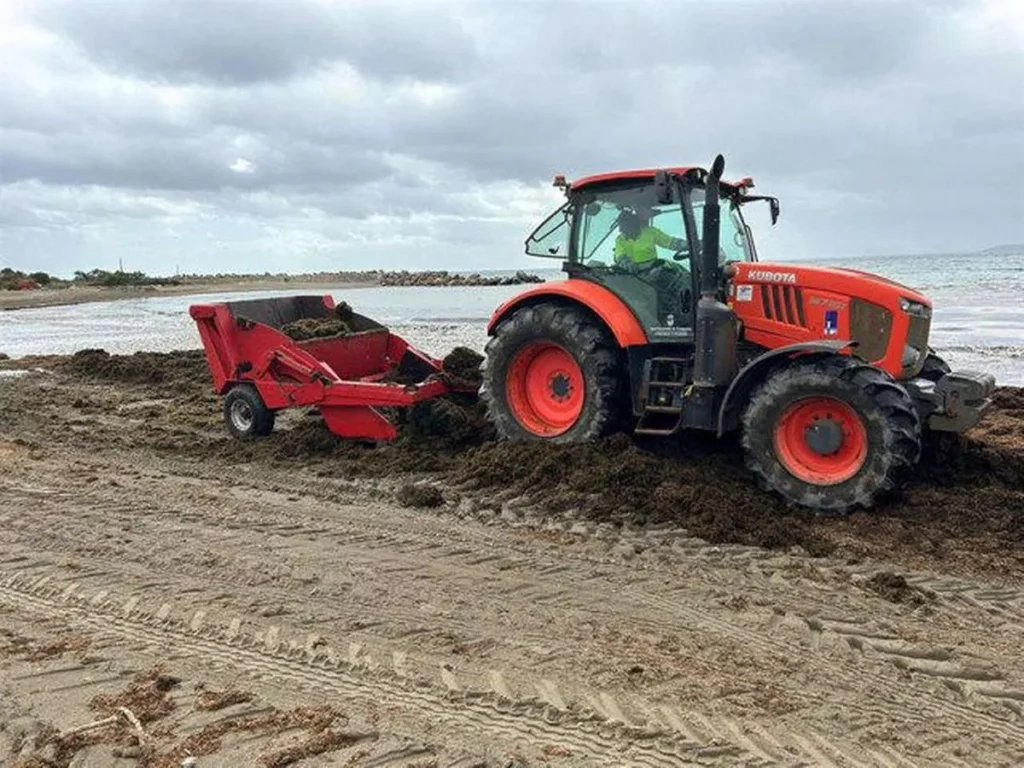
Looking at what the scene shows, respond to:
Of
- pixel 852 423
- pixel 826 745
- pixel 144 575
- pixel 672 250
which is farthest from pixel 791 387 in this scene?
pixel 144 575

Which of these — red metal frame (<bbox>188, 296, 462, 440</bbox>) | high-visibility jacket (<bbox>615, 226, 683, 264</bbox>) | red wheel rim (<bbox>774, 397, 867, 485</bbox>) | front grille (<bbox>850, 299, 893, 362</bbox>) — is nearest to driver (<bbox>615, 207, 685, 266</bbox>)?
high-visibility jacket (<bbox>615, 226, 683, 264</bbox>)

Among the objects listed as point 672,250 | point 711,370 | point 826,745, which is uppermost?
point 672,250

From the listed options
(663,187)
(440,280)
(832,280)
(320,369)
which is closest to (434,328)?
(320,369)

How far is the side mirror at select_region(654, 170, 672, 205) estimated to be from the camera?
6.34m

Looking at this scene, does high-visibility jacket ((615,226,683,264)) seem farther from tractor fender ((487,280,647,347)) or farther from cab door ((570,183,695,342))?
tractor fender ((487,280,647,347))

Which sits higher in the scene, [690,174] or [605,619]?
[690,174]

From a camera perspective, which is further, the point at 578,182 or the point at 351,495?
the point at 578,182

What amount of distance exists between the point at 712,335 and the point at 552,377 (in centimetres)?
156

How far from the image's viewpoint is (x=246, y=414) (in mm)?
8742

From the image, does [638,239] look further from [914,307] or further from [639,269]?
[914,307]

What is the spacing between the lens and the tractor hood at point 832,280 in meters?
6.21

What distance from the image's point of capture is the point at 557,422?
7.41m

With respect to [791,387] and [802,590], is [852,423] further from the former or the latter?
[802,590]

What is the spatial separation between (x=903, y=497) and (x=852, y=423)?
24.4 inches
